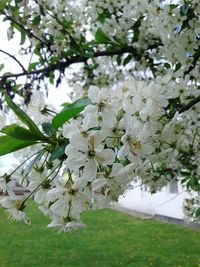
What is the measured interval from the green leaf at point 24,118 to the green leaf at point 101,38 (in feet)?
5.75

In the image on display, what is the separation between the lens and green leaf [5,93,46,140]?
0.78 meters

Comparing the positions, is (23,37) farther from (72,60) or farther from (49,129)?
(49,129)

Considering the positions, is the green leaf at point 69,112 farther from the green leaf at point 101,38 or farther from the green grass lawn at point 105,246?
the green grass lawn at point 105,246

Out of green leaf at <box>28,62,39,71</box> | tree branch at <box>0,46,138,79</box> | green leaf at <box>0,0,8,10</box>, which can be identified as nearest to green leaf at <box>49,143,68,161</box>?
green leaf at <box>0,0,8,10</box>

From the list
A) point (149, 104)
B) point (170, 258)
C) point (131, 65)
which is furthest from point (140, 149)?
point (170, 258)

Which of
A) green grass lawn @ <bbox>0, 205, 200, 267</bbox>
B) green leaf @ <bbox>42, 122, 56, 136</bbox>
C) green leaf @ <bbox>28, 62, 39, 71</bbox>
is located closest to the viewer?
green leaf @ <bbox>42, 122, 56, 136</bbox>

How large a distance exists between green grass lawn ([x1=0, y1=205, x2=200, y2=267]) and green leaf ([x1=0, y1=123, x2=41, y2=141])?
5224 millimetres

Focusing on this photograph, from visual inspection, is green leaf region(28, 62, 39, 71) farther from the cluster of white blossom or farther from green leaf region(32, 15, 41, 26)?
the cluster of white blossom

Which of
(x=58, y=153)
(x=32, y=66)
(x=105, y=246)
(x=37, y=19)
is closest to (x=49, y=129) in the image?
(x=58, y=153)

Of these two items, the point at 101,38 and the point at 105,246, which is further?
the point at 105,246

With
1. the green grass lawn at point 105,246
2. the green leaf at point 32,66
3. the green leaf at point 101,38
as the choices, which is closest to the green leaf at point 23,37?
the green leaf at point 32,66

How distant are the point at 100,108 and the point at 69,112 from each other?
8 centimetres

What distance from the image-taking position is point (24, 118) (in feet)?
2.64

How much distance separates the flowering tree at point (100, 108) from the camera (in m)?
0.81
